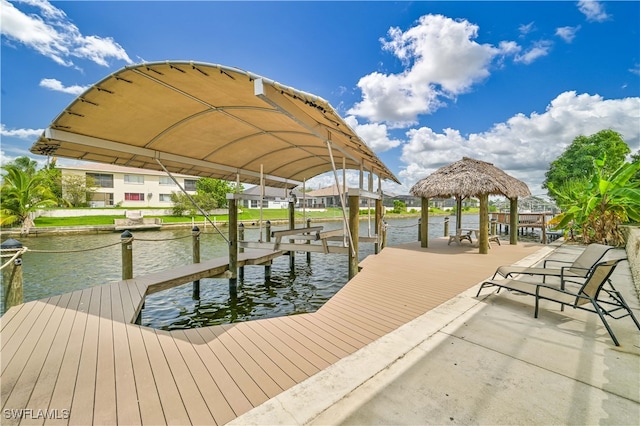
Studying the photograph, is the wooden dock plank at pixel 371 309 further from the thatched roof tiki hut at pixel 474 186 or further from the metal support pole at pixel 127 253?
the thatched roof tiki hut at pixel 474 186

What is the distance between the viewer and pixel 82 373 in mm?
2562

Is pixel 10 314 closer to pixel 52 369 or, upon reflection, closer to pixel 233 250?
pixel 52 369

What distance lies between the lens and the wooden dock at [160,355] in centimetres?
210

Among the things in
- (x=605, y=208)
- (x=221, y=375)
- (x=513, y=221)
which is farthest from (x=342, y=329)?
(x=605, y=208)

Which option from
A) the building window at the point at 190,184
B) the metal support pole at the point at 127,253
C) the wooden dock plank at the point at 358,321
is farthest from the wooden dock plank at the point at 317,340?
the building window at the point at 190,184

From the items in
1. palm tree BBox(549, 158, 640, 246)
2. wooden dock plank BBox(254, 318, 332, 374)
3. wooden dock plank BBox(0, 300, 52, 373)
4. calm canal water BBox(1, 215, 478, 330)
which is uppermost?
palm tree BBox(549, 158, 640, 246)

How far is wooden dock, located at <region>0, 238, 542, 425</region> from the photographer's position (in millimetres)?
2098

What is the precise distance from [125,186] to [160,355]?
41072 mm

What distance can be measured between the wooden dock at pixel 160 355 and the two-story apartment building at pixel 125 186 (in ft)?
110

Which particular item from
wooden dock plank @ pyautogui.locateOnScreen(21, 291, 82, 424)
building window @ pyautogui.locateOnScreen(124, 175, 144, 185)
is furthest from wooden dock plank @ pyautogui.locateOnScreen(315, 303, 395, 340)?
building window @ pyautogui.locateOnScreen(124, 175, 144, 185)

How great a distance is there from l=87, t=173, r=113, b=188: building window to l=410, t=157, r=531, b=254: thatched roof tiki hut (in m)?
40.2

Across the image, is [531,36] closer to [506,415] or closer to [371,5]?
[371,5]

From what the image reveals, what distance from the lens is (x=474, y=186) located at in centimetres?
902

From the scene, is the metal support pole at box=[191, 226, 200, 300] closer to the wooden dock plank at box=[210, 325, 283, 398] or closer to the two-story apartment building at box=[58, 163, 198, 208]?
the wooden dock plank at box=[210, 325, 283, 398]
